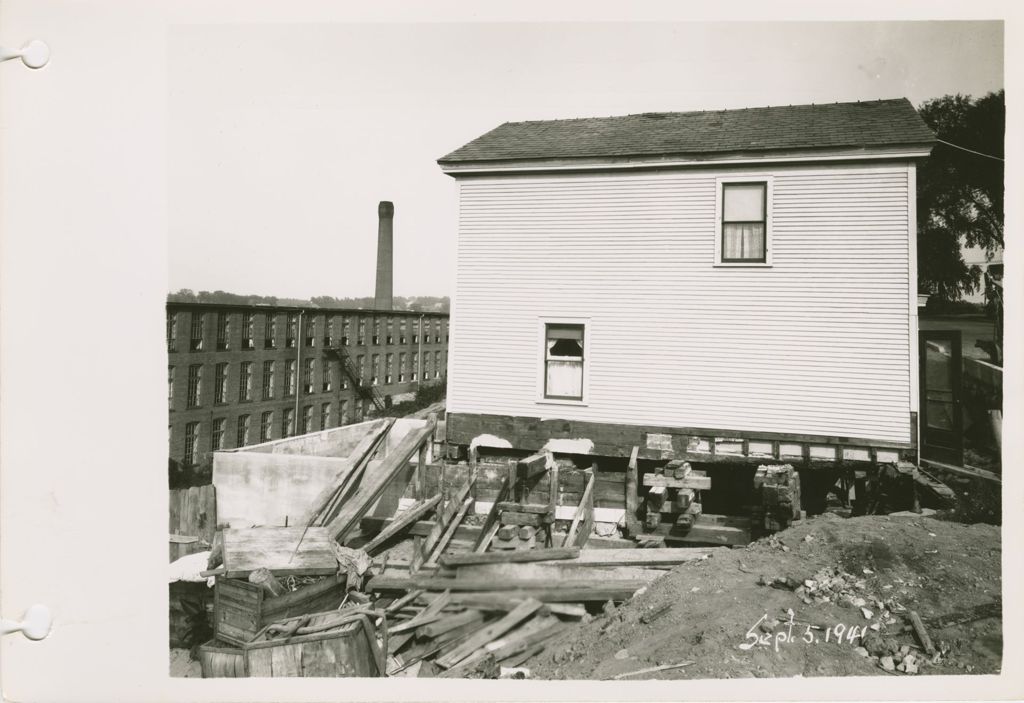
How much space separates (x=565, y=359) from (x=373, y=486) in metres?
2.91

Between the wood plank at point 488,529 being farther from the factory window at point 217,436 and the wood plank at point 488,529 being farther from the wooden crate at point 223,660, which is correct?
the factory window at point 217,436

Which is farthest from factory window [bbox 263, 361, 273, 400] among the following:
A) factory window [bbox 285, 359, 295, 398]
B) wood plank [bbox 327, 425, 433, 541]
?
wood plank [bbox 327, 425, 433, 541]

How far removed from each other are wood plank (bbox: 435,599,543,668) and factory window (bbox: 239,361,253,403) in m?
4.93

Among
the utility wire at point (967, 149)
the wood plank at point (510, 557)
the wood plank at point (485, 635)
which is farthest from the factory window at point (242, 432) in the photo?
the utility wire at point (967, 149)

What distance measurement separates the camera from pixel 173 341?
19.6 ft

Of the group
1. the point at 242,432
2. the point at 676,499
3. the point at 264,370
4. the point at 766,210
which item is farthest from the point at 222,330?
the point at 766,210

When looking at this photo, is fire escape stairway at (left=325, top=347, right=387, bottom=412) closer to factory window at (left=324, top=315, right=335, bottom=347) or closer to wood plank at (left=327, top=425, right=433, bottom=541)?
factory window at (left=324, top=315, right=335, bottom=347)

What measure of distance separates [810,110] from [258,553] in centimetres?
799

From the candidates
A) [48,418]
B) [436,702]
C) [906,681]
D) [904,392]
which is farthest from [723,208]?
[48,418]

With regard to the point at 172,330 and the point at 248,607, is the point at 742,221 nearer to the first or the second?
the point at 172,330

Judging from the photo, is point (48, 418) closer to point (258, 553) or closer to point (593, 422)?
point (258, 553)

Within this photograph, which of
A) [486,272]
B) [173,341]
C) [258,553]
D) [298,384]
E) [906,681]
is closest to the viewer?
[906,681]

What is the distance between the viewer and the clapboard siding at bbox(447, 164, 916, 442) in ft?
22.1

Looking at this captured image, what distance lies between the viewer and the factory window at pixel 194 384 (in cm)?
668
